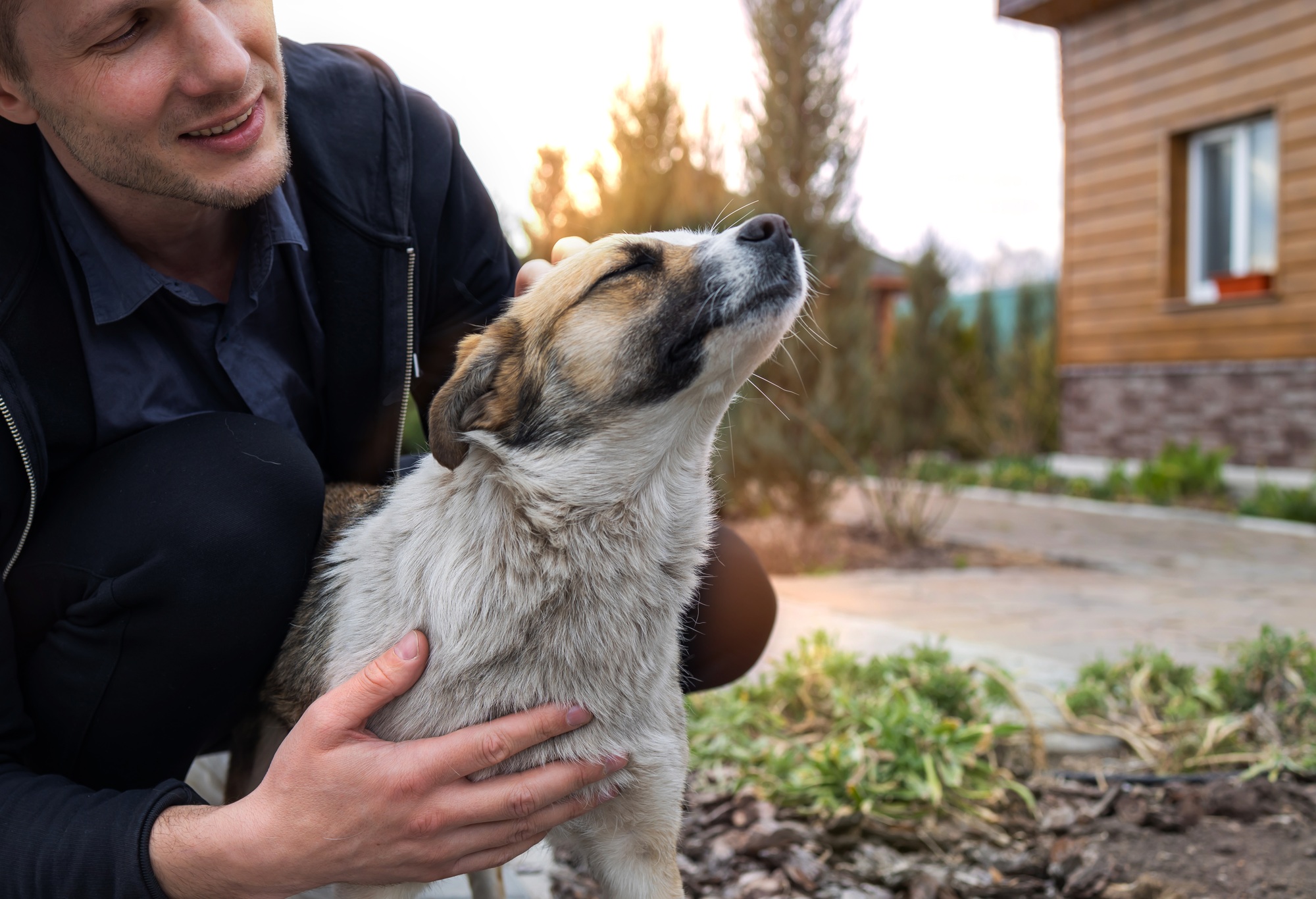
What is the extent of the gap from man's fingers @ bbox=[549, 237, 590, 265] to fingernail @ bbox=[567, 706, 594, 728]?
905 mm

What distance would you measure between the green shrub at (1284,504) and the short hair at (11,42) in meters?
8.95

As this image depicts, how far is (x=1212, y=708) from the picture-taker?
322 cm

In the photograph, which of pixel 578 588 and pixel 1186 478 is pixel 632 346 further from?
pixel 1186 478

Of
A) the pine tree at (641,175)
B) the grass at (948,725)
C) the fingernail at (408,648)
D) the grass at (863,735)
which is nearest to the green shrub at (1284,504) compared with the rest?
the pine tree at (641,175)

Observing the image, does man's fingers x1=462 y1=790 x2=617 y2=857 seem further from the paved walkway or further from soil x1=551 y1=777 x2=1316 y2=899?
the paved walkway

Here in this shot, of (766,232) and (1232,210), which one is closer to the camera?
(766,232)

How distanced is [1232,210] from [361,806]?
35.1 feet

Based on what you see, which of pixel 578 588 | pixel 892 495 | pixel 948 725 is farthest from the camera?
pixel 892 495

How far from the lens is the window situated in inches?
376

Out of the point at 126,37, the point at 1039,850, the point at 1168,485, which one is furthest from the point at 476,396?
the point at 1168,485

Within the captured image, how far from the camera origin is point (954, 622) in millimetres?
4961

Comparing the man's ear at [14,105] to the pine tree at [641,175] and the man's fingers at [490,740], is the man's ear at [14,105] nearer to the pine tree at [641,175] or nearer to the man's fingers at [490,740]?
the man's fingers at [490,740]

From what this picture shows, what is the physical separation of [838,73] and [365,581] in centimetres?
674

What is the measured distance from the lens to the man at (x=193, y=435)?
4.92 feet
